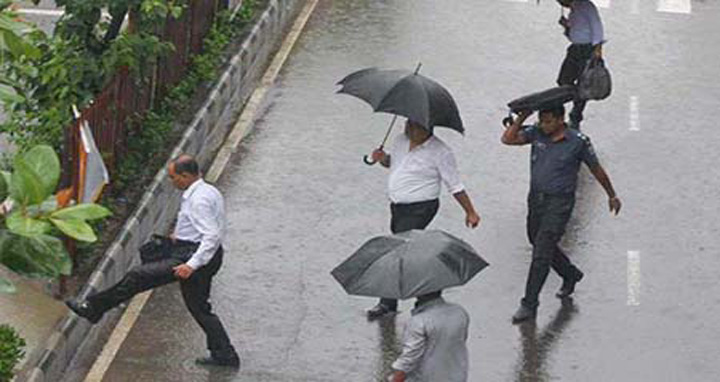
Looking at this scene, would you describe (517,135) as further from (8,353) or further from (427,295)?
(8,353)

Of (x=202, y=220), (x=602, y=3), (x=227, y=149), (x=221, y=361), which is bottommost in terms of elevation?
(x=602, y=3)

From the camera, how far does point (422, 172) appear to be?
1372 centimetres

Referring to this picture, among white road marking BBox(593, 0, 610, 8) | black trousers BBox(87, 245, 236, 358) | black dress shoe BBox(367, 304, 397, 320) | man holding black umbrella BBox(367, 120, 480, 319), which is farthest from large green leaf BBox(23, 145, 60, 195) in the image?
white road marking BBox(593, 0, 610, 8)

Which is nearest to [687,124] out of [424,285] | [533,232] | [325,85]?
[325,85]

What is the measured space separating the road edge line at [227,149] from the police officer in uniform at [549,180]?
2794 mm

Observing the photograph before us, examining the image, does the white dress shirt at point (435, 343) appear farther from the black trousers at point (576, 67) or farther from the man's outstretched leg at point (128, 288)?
the black trousers at point (576, 67)

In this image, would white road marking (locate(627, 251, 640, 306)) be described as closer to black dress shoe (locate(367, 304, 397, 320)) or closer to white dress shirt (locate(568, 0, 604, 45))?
black dress shoe (locate(367, 304, 397, 320))

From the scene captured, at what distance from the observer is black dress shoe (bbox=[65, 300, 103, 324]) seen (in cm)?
1320

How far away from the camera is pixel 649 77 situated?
2039 cm

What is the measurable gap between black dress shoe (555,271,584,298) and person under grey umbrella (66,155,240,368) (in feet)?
9.11

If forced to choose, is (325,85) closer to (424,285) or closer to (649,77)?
(649,77)

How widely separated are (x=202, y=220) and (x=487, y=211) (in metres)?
4.30

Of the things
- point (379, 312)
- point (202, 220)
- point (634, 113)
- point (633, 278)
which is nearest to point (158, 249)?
point (202, 220)

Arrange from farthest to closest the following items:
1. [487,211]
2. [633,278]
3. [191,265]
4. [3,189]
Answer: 1. [487,211]
2. [633,278]
3. [191,265]
4. [3,189]
